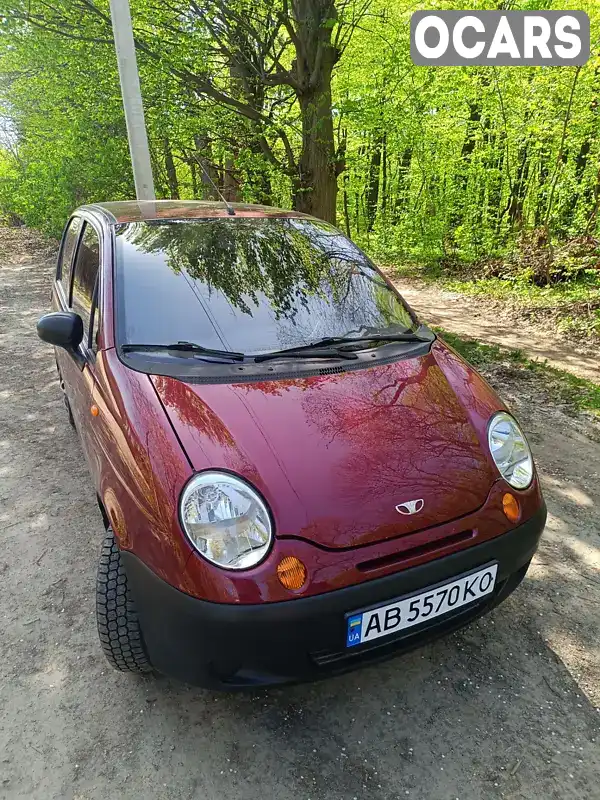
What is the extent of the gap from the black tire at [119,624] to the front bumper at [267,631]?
0.44 feet

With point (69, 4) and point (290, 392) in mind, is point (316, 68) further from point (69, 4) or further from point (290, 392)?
point (290, 392)

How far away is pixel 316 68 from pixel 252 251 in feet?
15.6

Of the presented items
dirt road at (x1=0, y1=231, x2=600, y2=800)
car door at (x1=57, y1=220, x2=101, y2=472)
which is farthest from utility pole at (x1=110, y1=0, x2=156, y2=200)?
dirt road at (x1=0, y1=231, x2=600, y2=800)

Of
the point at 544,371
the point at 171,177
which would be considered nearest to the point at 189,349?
the point at 544,371

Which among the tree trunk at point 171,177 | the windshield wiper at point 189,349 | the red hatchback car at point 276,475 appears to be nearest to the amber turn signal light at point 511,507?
the red hatchback car at point 276,475

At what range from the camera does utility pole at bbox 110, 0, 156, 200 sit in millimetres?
5002

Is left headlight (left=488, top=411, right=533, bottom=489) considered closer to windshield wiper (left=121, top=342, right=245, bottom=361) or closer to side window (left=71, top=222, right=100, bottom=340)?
windshield wiper (left=121, top=342, right=245, bottom=361)

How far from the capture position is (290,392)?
200cm

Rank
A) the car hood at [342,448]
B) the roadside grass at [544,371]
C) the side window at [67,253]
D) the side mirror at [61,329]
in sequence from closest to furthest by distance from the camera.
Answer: the car hood at [342,448], the side mirror at [61,329], the side window at [67,253], the roadside grass at [544,371]

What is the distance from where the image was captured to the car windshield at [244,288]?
2316 millimetres

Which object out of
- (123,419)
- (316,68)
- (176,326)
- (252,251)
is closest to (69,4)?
(316,68)

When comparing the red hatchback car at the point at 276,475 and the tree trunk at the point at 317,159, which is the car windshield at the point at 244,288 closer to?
the red hatchback car at the point at 276,475

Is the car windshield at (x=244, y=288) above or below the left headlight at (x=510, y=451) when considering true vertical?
above

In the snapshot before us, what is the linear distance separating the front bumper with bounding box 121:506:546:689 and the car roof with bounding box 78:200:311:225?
6.43 feet
